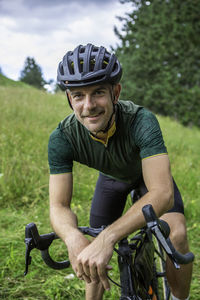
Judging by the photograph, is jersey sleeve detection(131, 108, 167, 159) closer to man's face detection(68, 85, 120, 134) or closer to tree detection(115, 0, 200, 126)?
man's face detection(68, 85, 120, 134)

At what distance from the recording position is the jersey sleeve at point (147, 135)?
1.92m

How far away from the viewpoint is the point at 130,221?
1.58 meters

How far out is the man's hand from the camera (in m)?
1.42

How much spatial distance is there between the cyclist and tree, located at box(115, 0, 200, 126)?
348 inches

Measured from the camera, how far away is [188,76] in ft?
55.7

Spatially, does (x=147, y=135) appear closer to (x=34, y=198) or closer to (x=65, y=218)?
(x=65, y=218)

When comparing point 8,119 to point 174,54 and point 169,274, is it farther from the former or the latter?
point 174,54

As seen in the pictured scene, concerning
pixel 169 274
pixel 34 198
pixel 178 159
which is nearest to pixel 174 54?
pixel 178 159

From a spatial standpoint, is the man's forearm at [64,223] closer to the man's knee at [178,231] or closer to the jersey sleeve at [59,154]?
the jersey sleeve at [59,154]

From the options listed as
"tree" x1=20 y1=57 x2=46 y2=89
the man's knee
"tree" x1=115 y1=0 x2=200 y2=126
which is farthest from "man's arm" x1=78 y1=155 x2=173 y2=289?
"tree" x1=20 y1=57 x2=46 y2=89

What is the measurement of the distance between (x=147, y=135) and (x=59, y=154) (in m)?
0.65

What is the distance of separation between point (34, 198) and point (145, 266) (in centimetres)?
291

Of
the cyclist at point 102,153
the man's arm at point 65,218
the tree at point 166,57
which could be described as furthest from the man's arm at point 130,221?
the tree at point 166,57

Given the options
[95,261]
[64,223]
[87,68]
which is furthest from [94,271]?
[87,68]
